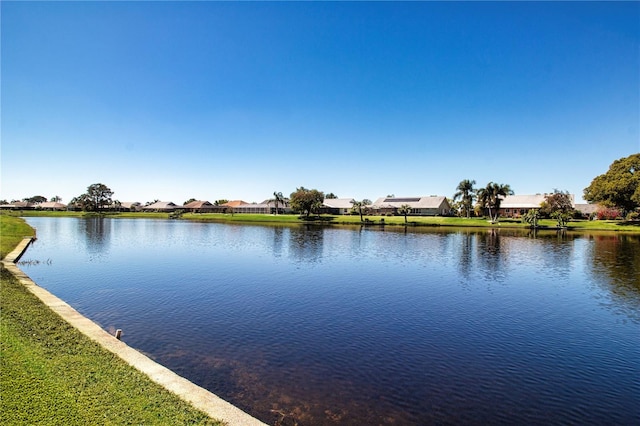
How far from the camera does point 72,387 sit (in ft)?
28.6

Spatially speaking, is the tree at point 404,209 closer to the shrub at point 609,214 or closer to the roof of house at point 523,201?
the roof of house at point 523,201

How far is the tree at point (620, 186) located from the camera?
84.1 metres

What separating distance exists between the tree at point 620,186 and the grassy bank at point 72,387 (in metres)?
99.9

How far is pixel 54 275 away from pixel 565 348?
32.4 metres

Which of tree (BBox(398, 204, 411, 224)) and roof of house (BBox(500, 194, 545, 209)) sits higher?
roof of house (BBox(500, 194, 545, 209))

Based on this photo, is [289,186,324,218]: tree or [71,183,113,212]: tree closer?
[289,186,324,218]: tree

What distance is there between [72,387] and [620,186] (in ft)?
350

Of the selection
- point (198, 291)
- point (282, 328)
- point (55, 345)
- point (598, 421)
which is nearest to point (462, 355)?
point (598, 421)

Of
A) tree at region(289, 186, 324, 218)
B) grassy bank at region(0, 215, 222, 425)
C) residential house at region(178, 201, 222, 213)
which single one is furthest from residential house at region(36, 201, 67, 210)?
grassy bank at region(0, 215, 222, 425)

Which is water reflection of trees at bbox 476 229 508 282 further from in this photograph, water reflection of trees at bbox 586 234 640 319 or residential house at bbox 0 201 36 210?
residential house at bbox 0 201 36 210

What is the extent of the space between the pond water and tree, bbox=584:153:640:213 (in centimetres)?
6412

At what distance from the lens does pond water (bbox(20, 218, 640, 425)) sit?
10.9 meters

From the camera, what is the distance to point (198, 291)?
2389 centimetres

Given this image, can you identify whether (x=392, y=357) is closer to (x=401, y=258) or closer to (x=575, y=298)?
(x=575, y=298)
